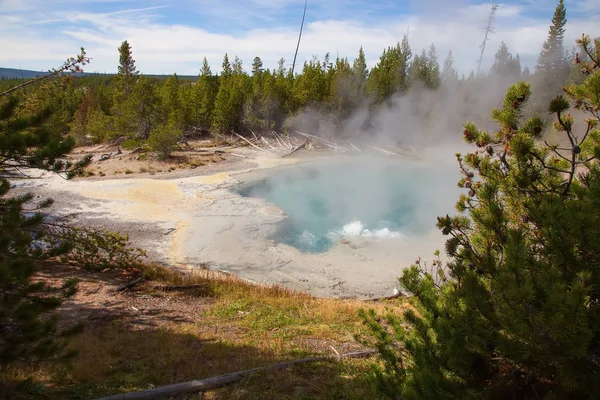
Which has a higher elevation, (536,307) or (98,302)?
(536,307)

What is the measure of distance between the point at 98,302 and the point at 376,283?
852 cm

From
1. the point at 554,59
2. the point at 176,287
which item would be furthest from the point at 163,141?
the point at 554,59

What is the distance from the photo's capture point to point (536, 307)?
2.57 meters

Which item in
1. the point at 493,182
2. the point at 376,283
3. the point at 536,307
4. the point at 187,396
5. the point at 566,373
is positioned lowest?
the point at 376,283

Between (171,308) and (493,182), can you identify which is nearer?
(493,182)

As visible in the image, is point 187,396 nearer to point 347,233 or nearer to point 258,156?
point 347,233

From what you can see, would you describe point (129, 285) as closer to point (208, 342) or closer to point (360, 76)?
point (208, 342)

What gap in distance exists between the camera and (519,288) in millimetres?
2391

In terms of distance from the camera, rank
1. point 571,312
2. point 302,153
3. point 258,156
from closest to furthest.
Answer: point 571,312 < point 258,156 < point 302,153

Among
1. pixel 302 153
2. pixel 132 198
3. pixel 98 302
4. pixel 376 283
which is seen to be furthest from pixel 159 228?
pixel 302 153

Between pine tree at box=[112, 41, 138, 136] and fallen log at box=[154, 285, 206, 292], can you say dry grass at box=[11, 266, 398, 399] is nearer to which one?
fallen log at box=[154, 285, 206, 292]

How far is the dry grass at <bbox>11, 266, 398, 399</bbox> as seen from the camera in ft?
17.6

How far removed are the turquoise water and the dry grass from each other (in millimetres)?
5853

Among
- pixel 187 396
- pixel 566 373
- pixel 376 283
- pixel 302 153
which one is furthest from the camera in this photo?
pixel 302 153
